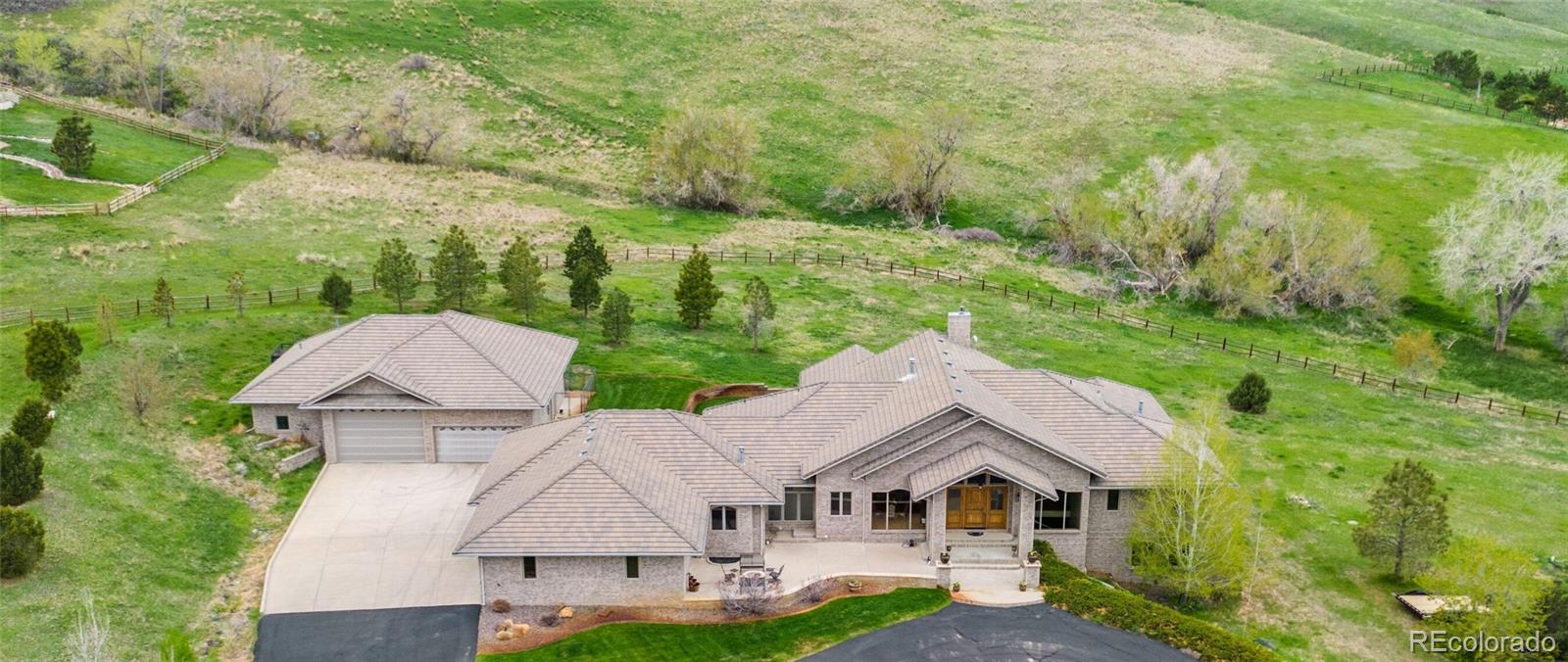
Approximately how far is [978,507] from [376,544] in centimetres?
1900

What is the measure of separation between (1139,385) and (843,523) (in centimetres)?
2180

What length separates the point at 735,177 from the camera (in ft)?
259

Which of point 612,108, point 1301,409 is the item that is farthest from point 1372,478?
point 612,108

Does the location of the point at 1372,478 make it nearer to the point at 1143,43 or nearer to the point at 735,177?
the point at 735,177

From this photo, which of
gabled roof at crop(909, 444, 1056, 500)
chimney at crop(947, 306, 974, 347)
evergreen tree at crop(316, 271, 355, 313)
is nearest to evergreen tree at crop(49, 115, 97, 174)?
evergreen tree at crop(316, 271, 355, 313)

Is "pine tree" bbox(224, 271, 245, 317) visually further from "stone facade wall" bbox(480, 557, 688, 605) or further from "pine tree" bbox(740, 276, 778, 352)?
"stone facade wall" bbox(480, 557, 688, 605)

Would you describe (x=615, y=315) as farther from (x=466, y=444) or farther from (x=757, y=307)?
(x=466, y=444)

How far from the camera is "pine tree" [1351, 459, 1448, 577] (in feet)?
114


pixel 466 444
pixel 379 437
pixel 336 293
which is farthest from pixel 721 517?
pixel 336 293

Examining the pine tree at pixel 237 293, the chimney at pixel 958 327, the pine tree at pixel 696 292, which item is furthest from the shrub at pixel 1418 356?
the pine tree at pixel 237 293

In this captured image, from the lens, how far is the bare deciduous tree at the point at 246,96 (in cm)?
8106

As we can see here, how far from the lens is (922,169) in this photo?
80312 millimetres

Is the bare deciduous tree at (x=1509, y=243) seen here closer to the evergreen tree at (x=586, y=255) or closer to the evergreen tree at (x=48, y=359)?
the evergreen tree at (x=586, y=255)

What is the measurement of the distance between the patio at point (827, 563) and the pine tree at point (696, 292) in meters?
Answer: 21.4
